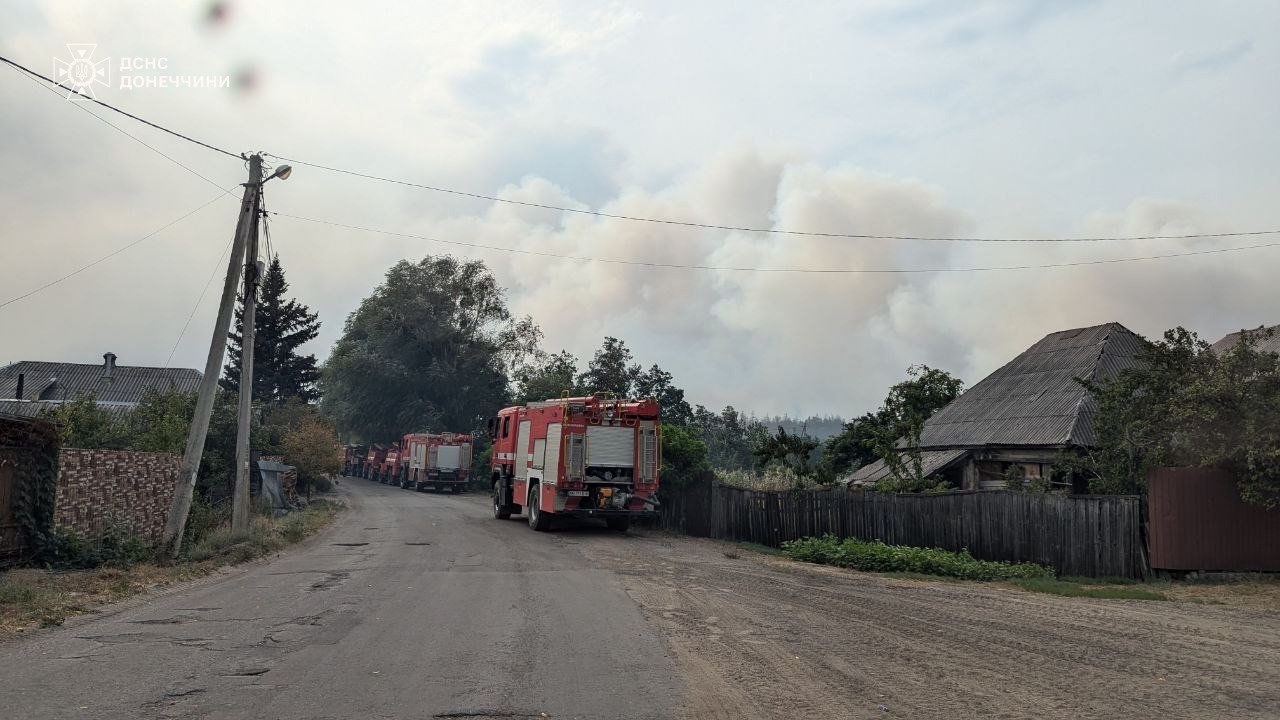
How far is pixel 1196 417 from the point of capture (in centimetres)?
1530

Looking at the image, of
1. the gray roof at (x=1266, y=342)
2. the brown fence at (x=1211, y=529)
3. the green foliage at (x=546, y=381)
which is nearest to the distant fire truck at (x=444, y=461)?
the green foliage at (x=546, y=381)

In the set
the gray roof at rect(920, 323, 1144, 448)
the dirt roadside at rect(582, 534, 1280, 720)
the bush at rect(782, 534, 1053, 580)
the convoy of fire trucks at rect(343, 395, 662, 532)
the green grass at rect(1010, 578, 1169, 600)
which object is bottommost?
the dirt roadside at rect(582, 534, 1280, 720)

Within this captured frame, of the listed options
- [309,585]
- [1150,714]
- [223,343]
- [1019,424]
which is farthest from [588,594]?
[1019,424]

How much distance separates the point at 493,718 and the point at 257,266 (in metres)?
16.2

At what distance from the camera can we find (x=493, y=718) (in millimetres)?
6648

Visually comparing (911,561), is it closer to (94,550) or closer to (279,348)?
(94,550)

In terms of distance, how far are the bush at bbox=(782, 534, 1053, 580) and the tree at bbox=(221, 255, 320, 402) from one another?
47331 mm

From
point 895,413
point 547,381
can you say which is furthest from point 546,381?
point 895,413

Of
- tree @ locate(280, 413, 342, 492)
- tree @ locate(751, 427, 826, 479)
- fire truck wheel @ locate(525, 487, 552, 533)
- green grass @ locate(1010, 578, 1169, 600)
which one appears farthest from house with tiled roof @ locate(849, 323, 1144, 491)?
tree @ locate(280, 413, 342, 492)

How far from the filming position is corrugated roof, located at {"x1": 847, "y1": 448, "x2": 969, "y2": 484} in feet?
81.9

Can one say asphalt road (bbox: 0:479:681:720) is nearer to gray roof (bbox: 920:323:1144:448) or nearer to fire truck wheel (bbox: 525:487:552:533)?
fire truck wheel (bbox: 525:487:552:533)

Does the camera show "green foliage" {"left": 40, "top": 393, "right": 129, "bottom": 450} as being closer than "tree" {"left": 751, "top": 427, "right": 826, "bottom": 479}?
Yes

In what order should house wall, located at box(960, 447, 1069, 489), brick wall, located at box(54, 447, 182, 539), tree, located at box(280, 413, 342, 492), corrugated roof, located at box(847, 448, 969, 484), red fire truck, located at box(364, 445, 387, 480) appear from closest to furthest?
1. brick wall, located at box(54, 447, 182, 539)
2. house wall, located at box(960, 447, 1069, 489)
3. corrugated roof, located at box(847, 448, 969, 484)
4. tree, located at box(280, 413, 342, 492)
5. red fire truck, located at box(364, 445, 387, 480)

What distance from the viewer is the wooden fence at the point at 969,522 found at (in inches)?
628
